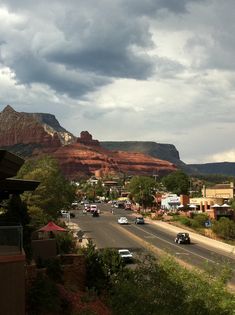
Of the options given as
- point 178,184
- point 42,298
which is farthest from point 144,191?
point 42,298

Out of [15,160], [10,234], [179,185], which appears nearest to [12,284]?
[10,234]

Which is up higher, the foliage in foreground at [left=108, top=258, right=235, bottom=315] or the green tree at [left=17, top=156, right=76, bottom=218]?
the green tree at [left=17, top=156, right=76, bottom=218]

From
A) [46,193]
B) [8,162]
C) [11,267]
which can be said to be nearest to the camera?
[11,267]

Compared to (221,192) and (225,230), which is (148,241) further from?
(221,192)

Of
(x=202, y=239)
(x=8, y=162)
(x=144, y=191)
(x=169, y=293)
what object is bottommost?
(x=202, y=239)

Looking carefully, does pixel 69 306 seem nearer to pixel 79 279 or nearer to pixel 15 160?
pixel 79 279

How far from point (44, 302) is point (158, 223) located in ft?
282

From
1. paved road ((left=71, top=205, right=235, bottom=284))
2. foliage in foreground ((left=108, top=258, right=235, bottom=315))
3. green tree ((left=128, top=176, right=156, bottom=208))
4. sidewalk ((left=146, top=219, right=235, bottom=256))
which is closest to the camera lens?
foliage in foreground ((left=108, top=258, right=235, bottom=315))

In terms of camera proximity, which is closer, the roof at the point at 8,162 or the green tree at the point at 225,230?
the roof at the point at 8,162

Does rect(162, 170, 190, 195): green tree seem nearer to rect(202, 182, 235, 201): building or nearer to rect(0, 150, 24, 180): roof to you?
rect(202, 182, 235, 201): building

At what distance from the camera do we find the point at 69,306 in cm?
2258

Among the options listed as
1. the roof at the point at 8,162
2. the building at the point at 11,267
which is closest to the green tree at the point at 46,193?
the roof at the point at 8,162

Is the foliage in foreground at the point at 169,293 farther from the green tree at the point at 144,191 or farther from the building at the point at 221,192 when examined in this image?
the building at the point at 221,192

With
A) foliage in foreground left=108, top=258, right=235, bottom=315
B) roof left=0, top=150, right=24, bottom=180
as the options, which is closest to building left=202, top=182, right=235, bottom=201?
foliage in foreground left=108, top=258, right=235, bottom=315
